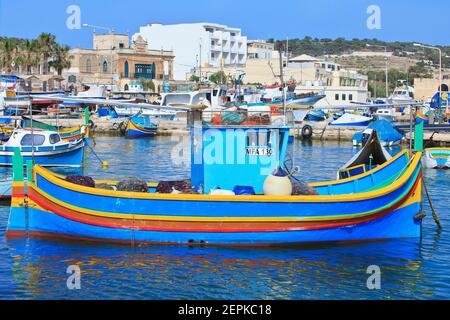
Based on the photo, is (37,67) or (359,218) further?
(37,67)

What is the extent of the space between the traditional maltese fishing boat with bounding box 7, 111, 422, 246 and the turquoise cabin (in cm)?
3

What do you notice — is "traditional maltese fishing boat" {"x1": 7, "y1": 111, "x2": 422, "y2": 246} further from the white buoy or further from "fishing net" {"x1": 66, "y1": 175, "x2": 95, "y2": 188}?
"fishing net" {"x1": 66, "y1": 175, "x2": 95, "y2": 188}

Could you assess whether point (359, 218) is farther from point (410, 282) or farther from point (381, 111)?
point (381, 111)

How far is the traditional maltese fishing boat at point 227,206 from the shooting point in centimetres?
1694

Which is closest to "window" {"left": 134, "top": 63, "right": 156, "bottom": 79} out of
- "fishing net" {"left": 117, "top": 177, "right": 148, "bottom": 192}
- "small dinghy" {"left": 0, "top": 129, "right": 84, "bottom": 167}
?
"small dinghy" {"left": 0, "top": 129, "right": 84, "bottom": 167}

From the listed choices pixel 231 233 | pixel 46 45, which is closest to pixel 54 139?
pixel 231 233

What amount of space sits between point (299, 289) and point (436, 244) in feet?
18.5

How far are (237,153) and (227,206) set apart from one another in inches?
80.3

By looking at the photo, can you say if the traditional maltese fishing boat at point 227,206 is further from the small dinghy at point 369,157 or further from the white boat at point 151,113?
the white boat at point 151,113

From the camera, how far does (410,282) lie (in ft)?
50.6

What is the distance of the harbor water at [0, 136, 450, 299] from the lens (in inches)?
573

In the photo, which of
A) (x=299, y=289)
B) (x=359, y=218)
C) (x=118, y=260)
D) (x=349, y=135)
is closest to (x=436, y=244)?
(x=359, y=218)

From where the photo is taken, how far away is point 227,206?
1688cm
